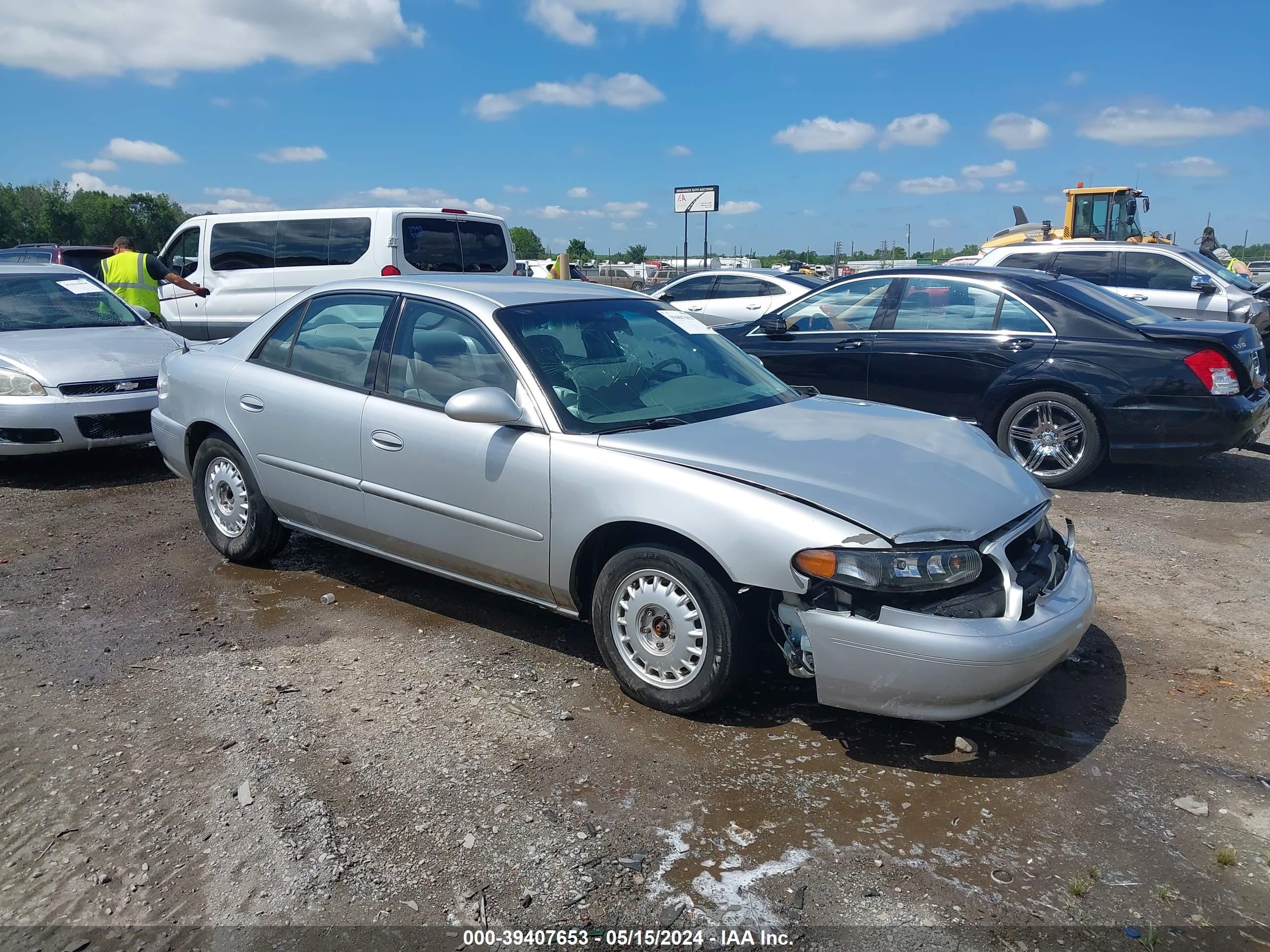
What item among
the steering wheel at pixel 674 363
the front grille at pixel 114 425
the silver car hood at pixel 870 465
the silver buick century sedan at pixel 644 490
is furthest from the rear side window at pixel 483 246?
the silver car hood at pixel 870 465

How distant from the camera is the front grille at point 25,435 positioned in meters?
7.30

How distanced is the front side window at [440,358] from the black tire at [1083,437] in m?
4.17

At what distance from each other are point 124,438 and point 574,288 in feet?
14.8

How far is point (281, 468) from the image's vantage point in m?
5.02

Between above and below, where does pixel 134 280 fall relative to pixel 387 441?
above

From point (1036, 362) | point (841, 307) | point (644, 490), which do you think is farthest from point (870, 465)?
point (841, 307)

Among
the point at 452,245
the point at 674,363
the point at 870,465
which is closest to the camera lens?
the point at 870,465

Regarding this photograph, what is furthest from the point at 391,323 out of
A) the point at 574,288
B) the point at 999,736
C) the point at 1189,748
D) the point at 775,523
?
the point at 1189,748

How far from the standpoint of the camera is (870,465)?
372 cm

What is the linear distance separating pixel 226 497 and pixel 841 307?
5029 millimetres

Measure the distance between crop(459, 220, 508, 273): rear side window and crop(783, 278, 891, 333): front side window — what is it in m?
4.36

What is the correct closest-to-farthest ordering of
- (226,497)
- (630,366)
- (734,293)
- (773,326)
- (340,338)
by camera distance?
(630,366), (340,338), (226,497), (773,326), (734,293)

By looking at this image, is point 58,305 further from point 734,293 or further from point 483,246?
point 734,293

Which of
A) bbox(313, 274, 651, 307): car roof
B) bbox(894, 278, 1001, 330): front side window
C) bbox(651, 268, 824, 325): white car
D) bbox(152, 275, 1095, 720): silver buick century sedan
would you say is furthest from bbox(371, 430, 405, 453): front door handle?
bbox(651, 268, 824, 325): white car
